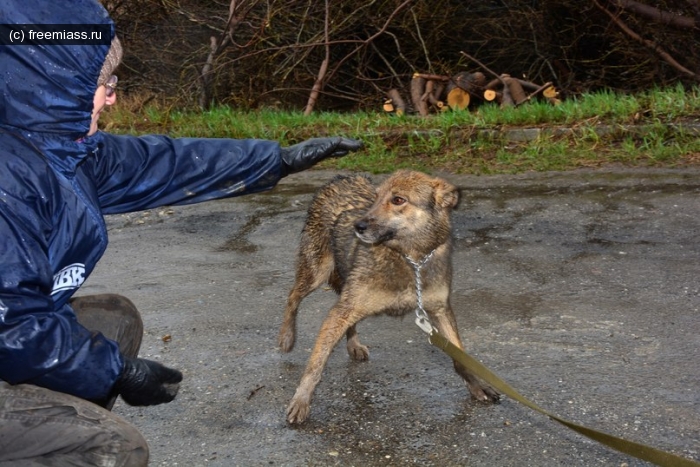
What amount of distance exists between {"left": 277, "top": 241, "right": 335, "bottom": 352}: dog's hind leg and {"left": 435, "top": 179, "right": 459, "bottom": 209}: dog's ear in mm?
898

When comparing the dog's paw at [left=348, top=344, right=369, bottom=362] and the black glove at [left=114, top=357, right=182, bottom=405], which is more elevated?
the black glove at [left=114, top=357, right=182, bottom=405]

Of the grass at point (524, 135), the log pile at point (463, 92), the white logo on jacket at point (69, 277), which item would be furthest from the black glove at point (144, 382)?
the log pile at point (463, 92)

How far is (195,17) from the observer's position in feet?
46.5

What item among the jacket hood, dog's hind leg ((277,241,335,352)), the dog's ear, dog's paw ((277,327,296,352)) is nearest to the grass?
dog's hind leg ((277,241,335,352))

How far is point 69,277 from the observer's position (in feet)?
11.2

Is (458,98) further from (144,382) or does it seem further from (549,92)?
(144,382)

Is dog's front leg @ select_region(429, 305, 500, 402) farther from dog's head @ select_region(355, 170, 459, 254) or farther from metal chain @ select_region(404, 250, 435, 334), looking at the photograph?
dog's head @ select_region(355, 170, 459, 254)

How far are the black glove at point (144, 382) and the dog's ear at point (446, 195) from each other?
2058 mm

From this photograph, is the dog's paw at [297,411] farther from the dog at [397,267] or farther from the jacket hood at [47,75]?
the jacket hood at [47,75]

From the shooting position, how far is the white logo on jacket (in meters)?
3.35

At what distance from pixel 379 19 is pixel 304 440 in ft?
31.2

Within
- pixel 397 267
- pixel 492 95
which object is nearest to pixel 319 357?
pixel 397 267

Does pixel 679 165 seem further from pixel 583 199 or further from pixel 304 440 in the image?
pixel 304 440

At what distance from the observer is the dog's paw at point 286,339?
5809 mm
